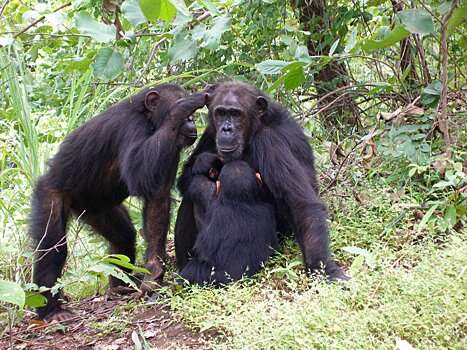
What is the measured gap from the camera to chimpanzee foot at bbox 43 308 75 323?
5.17m

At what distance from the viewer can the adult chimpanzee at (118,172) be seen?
529cm

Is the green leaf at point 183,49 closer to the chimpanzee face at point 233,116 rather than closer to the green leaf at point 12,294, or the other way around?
the chimpanzee face at point 233,116

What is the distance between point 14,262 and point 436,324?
12.1 feet

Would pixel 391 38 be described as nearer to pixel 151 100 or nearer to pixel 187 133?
pixel 187 133

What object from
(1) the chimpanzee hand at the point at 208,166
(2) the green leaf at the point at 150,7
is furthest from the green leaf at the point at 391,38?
(2) the green leaf at the point at 150,7

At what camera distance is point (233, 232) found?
5.12 metres

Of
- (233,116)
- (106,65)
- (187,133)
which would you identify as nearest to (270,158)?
(233,116)

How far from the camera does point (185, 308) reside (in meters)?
4.56

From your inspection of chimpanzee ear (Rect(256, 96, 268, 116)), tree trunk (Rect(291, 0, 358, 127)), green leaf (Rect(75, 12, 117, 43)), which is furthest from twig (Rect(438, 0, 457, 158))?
green leaf (Rect(75, 12, 117, 43))

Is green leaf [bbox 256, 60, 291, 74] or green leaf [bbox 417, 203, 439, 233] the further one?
green leaf [bbox 256, 60, 291, 74]

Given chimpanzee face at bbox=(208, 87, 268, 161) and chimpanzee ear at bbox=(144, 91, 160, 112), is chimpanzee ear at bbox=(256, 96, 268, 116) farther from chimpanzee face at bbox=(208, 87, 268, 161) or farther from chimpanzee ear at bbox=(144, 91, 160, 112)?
chimpanzee ear at bbox=(144, 91, 160, 112)

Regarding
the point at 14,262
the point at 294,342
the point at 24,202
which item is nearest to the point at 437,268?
the point at 294,342

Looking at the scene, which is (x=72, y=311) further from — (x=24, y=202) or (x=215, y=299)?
(x=24, y=202)

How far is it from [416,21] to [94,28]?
222 cm
